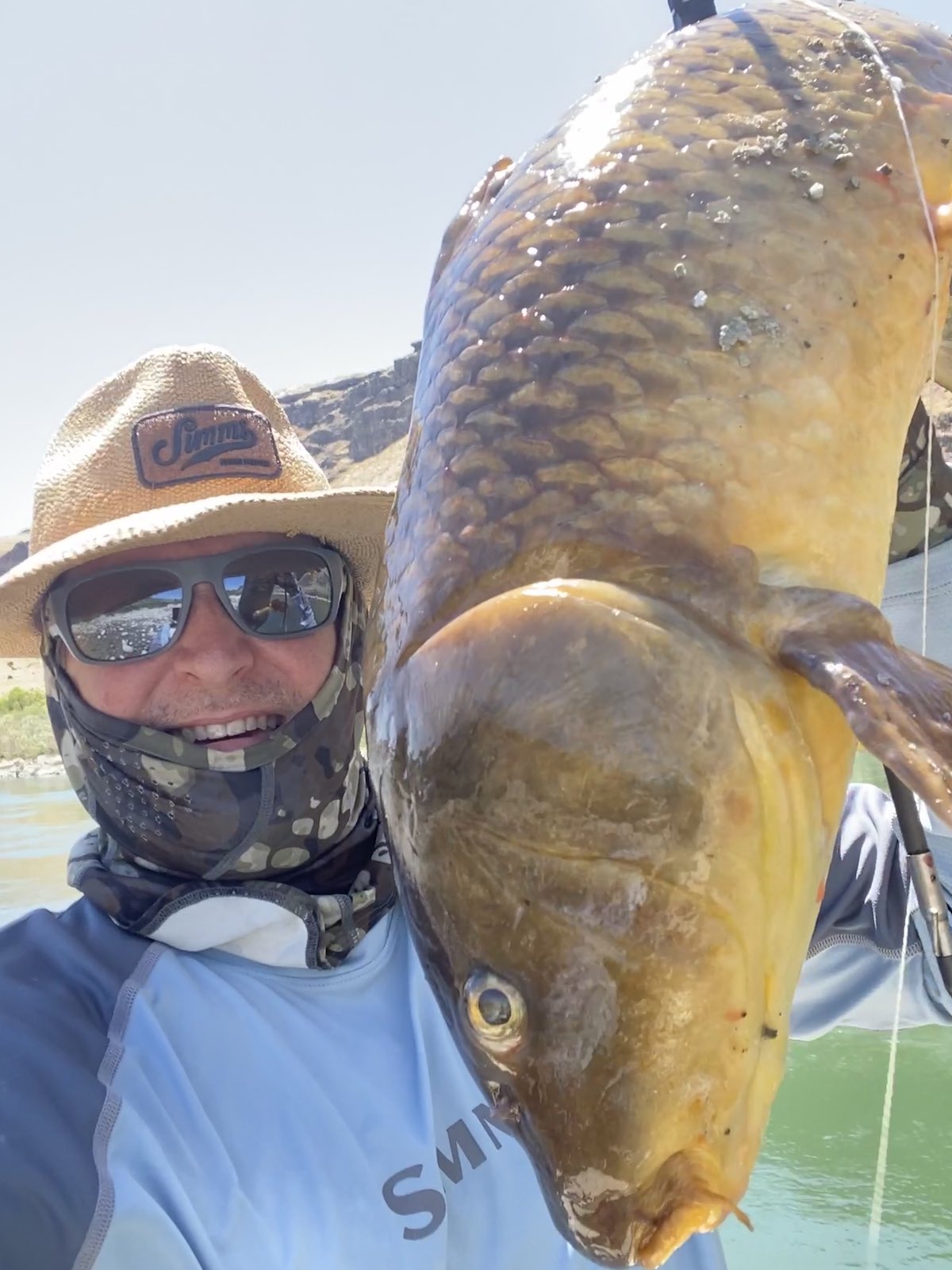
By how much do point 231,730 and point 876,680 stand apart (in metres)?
1.63

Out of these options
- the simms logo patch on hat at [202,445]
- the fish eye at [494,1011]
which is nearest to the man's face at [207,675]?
the simms logo patch on hat at [202,445]

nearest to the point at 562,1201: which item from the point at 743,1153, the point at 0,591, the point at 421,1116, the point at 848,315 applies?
the point at 743,1153

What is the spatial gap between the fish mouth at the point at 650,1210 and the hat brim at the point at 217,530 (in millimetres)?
1508

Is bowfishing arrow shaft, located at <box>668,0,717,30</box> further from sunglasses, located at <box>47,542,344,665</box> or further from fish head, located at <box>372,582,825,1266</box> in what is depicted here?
sunglasses, located at <box>47,542,344,665</box>

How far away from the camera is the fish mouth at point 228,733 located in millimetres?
2260

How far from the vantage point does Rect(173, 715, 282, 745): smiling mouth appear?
227cm

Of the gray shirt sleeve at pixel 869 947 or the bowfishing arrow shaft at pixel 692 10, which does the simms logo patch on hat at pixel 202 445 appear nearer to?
the bowfishing arrow shaft at pixel 692 10

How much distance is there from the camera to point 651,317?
1.30 m

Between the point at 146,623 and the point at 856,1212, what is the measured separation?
341 cm

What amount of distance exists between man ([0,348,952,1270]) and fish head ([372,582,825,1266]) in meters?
0.75

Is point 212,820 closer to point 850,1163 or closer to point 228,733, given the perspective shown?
point 228,733

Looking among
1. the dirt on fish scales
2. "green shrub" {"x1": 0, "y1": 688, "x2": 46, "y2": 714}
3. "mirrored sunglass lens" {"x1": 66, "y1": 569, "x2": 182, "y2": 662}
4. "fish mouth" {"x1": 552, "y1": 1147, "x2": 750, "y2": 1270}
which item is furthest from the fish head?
"green shrub" {"x1": 0, "y1": 688, "x2": 46, "y2": 714}

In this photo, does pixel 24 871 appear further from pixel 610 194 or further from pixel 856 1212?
pixel 610 194

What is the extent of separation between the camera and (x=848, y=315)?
137cm
